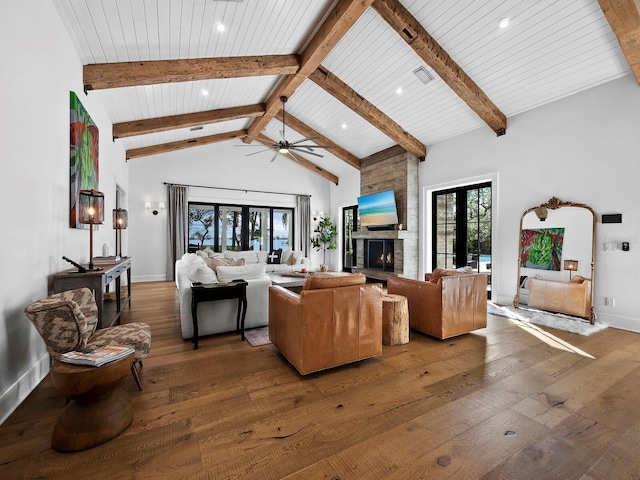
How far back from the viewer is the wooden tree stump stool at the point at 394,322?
125 inches

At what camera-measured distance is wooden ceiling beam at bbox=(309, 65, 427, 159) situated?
5.25 meters

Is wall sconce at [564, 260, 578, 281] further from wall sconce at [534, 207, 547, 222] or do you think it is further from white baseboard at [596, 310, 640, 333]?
wall sconce at [534, 207, 547, 222]

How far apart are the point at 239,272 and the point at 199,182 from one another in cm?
544

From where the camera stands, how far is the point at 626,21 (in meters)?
2.88

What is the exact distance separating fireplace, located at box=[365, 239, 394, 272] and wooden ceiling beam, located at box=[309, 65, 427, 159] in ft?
7.61

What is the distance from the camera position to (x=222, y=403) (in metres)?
2.07

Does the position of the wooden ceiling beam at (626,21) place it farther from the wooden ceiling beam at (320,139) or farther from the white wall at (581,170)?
the wooden ceiling beam at (320,139)

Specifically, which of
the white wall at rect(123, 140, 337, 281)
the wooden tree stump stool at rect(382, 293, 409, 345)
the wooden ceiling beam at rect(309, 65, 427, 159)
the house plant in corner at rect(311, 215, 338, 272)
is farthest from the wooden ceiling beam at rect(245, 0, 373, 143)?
the house plant in corner at rect(311, 215, 338, 272)

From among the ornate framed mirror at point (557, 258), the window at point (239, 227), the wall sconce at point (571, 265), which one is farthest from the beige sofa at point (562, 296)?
the window at point (239, 227)

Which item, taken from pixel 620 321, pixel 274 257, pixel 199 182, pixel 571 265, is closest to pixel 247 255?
pixel 274 257

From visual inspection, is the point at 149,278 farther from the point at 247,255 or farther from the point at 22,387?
the point at 22,387

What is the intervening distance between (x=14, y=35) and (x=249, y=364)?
303 centimetres

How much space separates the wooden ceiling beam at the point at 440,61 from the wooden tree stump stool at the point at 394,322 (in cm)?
341

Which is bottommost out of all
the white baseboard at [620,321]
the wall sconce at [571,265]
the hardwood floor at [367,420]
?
the hardwood floor at [367,420]
